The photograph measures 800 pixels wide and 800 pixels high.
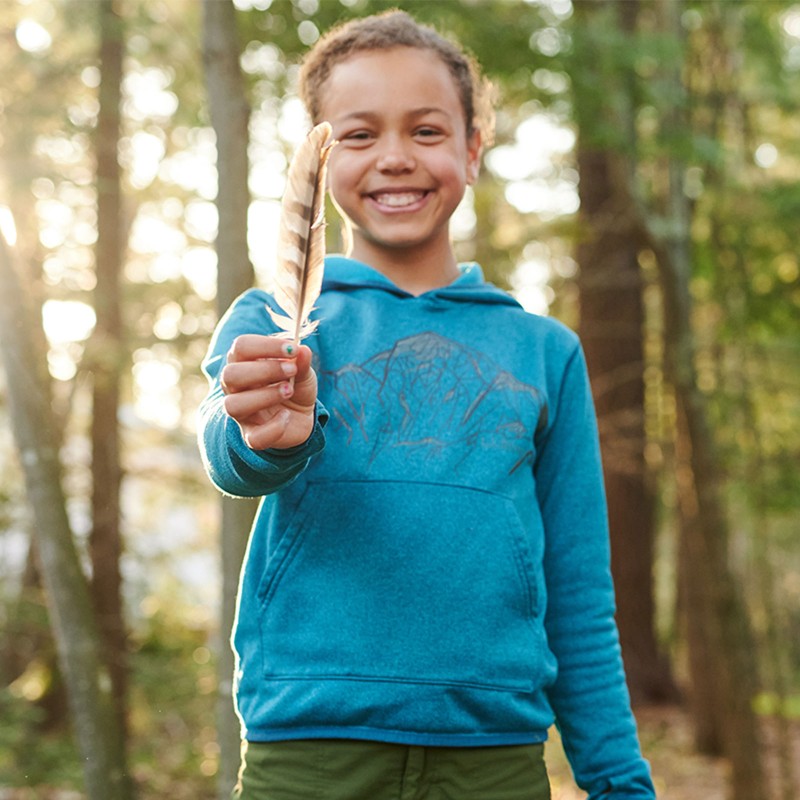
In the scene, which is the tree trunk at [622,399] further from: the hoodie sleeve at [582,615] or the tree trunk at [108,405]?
the hoodie sleeve at [582,615]

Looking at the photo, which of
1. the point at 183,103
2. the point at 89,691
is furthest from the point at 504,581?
the point at 183,103

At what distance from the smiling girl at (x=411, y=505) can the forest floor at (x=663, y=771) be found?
5317mm

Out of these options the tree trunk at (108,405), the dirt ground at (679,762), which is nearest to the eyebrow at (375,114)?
the tree trunk at (108,405)

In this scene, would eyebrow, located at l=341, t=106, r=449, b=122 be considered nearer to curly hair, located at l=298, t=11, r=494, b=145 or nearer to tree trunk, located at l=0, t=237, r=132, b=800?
curly hair, located at l=298, t=11, r=494, b=145

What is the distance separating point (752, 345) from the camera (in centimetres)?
891

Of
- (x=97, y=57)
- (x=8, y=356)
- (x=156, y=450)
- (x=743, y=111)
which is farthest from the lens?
(x=156, y=450)

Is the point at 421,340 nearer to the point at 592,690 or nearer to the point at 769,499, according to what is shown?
the point at 592,690

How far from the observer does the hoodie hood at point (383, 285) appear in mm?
2256

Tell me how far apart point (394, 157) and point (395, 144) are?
0.03 meters

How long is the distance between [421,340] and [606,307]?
9.56 meters

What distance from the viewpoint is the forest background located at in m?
4.71

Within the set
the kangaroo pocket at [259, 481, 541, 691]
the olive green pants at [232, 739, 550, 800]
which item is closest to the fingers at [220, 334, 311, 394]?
the kangaroo pocket at [259, 481, 541, 691]

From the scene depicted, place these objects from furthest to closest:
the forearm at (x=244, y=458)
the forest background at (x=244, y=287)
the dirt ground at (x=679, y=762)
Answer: the dirt ground at (x=679, y=762), the forest background at (x=244, y=287), the forearm at (x=244, y=458)

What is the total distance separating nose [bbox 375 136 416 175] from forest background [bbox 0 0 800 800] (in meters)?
1.17
